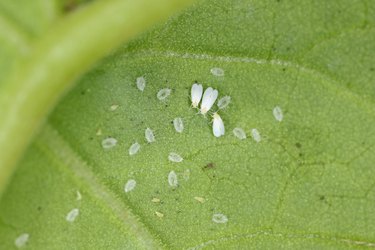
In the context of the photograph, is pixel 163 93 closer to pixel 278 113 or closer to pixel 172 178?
pixel 172 178

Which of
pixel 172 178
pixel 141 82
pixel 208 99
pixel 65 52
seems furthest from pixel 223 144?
pixel 65 52

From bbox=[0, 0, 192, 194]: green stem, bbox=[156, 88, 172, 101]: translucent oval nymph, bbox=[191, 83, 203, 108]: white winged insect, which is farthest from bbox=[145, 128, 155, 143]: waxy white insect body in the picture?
bbox=[0, 0, 192, 194]: green stem

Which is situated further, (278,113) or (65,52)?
(278,113)

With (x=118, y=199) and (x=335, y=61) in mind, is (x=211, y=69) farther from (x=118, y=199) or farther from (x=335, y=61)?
(x=118, y=199)

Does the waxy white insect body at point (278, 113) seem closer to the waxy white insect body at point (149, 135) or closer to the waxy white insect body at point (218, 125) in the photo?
the waxy white insect body at point (218, 125)

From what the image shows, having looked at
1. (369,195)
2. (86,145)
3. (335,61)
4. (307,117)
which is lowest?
(86,145)

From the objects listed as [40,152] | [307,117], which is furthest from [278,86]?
[40,152]

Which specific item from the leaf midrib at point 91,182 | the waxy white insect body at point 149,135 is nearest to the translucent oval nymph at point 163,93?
the waxy white insect body at point 149,135
